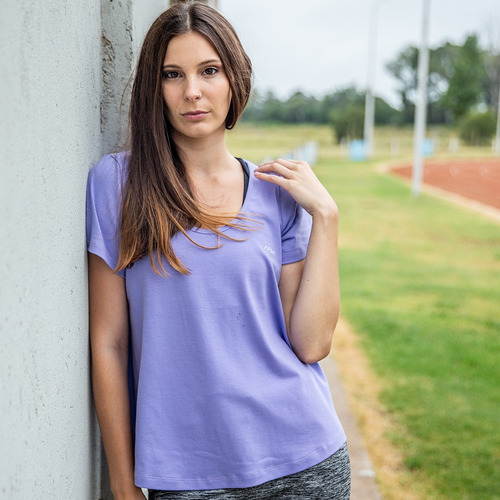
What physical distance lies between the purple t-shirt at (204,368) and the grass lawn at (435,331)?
20.5 inches

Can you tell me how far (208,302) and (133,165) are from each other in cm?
35

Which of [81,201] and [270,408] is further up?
[81,201]

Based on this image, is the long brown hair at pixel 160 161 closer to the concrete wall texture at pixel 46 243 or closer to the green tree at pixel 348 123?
the concrete wall texture at pixel 46 243

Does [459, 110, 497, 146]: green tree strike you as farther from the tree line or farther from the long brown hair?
the long brown hair

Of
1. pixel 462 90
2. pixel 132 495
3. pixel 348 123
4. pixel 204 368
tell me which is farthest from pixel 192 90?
pixel 462 90

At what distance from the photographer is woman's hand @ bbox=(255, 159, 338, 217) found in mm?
1703

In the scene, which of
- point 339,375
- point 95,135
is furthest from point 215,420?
point 339,375

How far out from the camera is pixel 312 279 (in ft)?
5.48

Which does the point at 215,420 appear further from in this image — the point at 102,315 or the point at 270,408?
the point at 102,315

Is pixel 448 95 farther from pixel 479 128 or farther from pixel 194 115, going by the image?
pixel 194 115

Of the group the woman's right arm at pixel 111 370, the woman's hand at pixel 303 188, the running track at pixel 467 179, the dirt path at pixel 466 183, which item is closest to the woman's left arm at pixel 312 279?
the woman's hand at pixel 303 188

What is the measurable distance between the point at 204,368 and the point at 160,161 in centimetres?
46

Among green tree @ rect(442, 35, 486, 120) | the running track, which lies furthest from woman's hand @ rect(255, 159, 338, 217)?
green tree @ rect(442, 35, 486, 120)

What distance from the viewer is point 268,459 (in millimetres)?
1562
